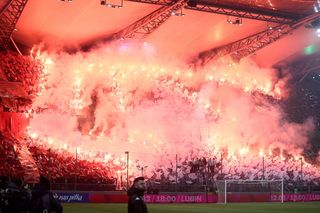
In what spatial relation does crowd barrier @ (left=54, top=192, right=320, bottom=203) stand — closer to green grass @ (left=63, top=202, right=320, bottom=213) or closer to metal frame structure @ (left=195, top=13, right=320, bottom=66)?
green grass @ (left=63, top=202, right=320, bottom=213)

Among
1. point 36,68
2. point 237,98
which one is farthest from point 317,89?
point 36,68

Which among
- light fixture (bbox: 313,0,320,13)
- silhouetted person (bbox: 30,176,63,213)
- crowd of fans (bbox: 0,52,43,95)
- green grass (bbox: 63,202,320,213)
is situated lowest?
green grass (bbox: 63,202,320,213)

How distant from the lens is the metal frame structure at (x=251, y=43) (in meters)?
39.0

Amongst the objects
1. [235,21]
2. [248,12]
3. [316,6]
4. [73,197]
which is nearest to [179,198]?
[73,197]

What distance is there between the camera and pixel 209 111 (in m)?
47.0

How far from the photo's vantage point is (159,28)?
39531 mm

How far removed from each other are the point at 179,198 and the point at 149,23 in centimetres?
1237

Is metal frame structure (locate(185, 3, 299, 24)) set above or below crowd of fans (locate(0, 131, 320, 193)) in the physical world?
above

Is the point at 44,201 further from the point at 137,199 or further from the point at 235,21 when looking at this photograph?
the point at 235,21

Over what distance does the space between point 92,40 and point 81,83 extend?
3582 mm

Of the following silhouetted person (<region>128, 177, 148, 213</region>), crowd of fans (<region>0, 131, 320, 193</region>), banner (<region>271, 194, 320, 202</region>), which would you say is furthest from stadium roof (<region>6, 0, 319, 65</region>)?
silhouetted person (<region>128, 177, 148, 213</region>)

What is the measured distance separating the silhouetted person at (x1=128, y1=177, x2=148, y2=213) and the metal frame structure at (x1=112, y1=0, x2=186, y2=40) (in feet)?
86.4

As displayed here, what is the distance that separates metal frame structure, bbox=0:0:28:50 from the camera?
32.3 m

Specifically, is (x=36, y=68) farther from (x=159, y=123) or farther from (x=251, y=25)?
(x=251, y=25)
